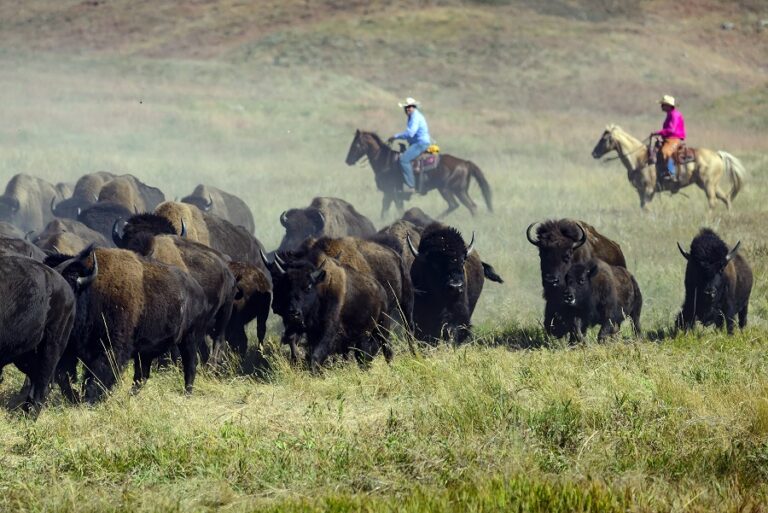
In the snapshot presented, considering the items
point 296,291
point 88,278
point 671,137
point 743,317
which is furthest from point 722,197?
point 88,278

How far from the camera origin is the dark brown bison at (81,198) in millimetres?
20078

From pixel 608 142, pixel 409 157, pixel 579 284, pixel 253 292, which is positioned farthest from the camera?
pixel 608 142

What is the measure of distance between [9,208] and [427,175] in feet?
26.7

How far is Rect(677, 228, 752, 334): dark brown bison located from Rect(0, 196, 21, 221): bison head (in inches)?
475

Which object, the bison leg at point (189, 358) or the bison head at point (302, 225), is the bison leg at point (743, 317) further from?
the bison leg at point (189, 358)

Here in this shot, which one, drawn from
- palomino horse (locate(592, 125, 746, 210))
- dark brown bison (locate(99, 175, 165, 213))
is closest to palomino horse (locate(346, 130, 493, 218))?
palomino horse (locate(592, 125, 746, 210))

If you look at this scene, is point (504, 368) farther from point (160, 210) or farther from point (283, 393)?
point (160, 210)

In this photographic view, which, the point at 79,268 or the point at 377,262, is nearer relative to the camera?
the point at 79,268

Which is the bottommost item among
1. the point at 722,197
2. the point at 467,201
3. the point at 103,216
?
the point at 467,201

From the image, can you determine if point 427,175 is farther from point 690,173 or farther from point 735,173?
point 735,173

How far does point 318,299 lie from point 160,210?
3.68 meters

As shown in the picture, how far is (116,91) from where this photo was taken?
51562 millimetres

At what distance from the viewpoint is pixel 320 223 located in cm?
1725

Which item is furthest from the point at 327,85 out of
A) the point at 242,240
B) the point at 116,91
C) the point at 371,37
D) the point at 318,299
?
the point at 318,299
